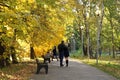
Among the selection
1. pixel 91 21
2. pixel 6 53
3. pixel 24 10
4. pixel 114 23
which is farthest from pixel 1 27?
pixel 114 23

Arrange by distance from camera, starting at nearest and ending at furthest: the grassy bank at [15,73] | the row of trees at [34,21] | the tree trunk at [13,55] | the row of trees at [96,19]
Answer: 1. the row of trees at [34,21]
2. the grassy bank at [15,73]
3. the tree trunk at [13,55]
4. the row of trees at [96,19]

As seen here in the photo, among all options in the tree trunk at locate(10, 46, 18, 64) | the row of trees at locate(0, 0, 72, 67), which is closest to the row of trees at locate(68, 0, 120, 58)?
the tree trunk at locate(10, 46, 18, 64)

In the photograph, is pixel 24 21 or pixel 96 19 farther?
pixel 96 19

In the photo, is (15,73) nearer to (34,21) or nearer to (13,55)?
(34,21)

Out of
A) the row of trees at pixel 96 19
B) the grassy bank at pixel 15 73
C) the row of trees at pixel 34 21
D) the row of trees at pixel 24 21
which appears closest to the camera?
the row of trees at pixel 24 21

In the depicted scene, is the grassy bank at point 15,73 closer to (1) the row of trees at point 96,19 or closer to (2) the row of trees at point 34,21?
(2) the row of trees at point 34,21

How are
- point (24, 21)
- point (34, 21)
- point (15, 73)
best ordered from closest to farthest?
point (24, 21)
point (34, 21)
point (15, 73)

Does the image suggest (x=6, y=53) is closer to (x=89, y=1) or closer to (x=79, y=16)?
(x=89, y=1)

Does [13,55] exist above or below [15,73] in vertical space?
above

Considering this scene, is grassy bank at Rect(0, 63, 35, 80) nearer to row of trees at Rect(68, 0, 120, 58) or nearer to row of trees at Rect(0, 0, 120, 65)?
row of trees at Rect(0, 0, 120, 65)

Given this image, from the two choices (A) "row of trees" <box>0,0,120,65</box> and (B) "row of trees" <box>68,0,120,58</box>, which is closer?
(A) "row of trees" <box>0,0,120,65</box>

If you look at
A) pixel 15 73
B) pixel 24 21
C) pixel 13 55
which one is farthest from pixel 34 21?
pixel 13 55

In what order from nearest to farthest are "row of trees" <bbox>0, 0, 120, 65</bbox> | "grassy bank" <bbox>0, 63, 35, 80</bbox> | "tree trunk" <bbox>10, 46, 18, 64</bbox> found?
"row of trees" <bbox>0, 0, 120, 65</bbox> < "grassy bank" <bbox>0, 63, 35, 80</bbox> < "tree trunk" <bbox>10, 46, 18, 64</bbox>

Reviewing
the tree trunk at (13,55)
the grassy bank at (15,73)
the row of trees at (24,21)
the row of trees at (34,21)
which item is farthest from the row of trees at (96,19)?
the grassy bank at (15,73)
